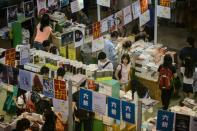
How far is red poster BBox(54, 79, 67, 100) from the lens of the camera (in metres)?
Result: 9.52

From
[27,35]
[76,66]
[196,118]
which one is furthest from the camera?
[27,35]

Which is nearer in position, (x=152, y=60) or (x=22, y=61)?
(x=22, y=61)

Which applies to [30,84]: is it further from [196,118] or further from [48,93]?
[196,118]

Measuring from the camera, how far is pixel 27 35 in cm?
1588

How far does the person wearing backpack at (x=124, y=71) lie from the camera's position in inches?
472

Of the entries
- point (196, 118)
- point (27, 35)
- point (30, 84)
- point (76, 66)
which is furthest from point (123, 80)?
point (27, 35)

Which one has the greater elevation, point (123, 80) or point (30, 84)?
point (30, 84)

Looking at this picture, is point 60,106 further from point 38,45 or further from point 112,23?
point 112,23

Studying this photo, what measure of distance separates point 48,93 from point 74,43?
375 cm

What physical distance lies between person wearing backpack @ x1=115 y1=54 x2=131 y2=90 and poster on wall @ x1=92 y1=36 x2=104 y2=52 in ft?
4.29

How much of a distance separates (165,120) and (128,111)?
2.26ft

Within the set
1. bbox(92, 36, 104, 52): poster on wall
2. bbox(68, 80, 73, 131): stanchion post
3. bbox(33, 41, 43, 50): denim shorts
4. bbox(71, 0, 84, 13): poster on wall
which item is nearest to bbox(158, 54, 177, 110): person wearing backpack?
bbox(92, 36, 104, 52): poster on wall

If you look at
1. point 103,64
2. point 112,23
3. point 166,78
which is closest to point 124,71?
point 103,64

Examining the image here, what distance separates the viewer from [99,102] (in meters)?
9.23
